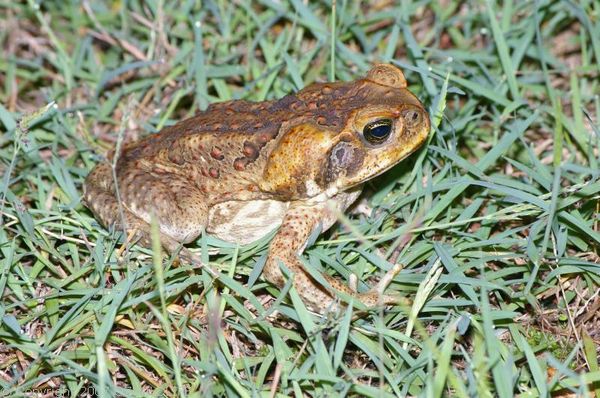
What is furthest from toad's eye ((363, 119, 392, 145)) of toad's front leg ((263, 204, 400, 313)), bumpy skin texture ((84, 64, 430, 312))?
toad's front leg ((263, 204, 400, 313))

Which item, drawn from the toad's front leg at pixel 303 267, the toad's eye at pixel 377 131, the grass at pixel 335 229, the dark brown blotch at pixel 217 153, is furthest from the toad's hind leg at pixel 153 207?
the toad's eye at pixel 377 131

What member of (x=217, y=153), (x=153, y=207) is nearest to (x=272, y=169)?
(x=217, y=153)

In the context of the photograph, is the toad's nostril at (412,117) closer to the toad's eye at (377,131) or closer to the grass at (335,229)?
the toad's eye at (377,131)

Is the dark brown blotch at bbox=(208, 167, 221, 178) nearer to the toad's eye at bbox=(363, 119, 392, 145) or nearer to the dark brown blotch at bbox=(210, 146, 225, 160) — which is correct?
the dark brown blotch at bbox=(210, 146, 225, 160)

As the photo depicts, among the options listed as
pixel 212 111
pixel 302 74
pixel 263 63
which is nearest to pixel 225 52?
pixel 263 63

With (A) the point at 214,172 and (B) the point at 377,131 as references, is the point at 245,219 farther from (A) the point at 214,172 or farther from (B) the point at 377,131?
(B) the point at 377,131

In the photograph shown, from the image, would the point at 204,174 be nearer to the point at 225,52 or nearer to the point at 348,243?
the point at 348,243

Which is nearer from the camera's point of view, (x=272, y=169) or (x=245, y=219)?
(x=272, y=169)

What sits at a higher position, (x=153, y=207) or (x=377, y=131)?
(x=377, y=131)
